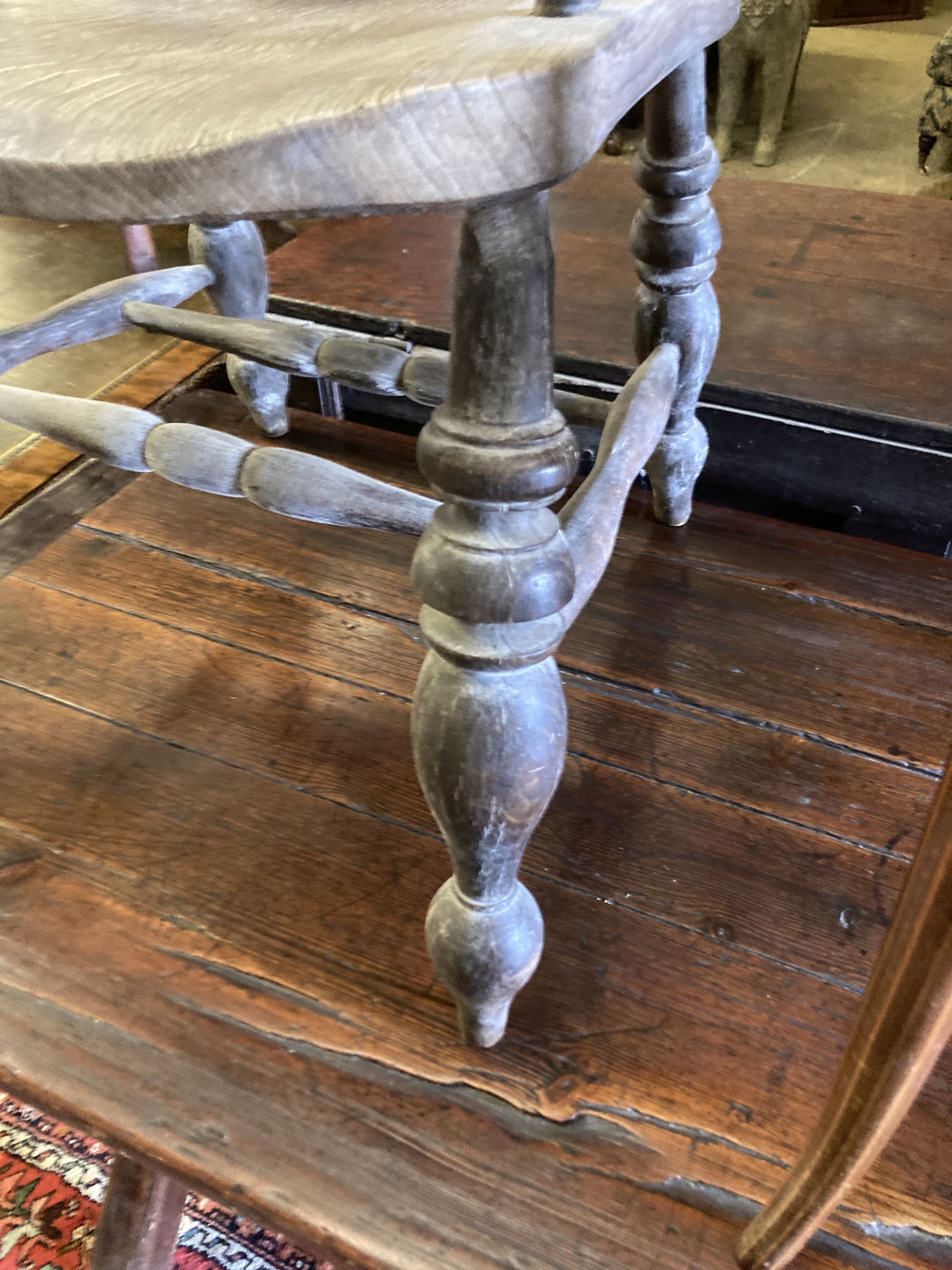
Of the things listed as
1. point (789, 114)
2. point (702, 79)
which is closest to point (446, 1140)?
point (702, 79)

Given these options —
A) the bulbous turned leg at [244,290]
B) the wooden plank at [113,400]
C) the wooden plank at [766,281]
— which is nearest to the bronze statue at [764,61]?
the wooden plank at [766,281]

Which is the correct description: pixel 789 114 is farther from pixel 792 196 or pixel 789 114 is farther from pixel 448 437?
pixel 448 437

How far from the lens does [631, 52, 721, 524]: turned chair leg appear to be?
23.8 inches

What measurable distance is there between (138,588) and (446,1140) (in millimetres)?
493

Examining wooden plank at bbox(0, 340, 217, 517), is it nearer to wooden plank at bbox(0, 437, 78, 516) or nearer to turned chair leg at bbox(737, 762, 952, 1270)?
wooden plank at bbox(0, 437, 78, 516)

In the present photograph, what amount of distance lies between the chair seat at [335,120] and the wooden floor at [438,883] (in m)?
0.39

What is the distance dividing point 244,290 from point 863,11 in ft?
9.93

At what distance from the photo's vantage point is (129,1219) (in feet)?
1.89

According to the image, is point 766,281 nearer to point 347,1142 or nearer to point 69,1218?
point 347,1142

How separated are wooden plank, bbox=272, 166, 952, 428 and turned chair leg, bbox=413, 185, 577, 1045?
426mm

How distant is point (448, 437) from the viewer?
35cm

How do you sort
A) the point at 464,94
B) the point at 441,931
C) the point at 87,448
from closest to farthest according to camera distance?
1. the point at 464,94
2. the point at 441,931
3. the point at 87,448

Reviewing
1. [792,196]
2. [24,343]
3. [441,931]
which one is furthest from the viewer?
[792,196]

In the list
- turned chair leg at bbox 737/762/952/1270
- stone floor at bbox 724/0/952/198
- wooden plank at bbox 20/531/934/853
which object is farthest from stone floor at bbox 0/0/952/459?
turned chair leg at bbox 737/762/952/1270
